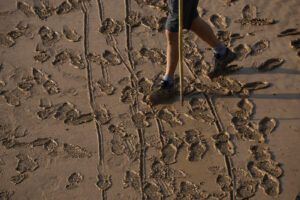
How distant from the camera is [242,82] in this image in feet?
14.6

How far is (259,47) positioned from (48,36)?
2.51 meters

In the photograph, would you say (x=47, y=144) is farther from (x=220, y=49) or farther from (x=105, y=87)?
(x=220, y=49)

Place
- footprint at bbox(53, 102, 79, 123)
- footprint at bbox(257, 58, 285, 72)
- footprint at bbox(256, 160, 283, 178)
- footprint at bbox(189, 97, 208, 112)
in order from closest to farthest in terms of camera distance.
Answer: footprint at bbox(256, 160, 283, 178), footprint at bbox(189, 97, 208, 112), footprint at bbox(53, 102, 79, 123), footprint at bbox(257, 58, 285, 72)

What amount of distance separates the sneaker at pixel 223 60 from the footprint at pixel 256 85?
1.01 feet

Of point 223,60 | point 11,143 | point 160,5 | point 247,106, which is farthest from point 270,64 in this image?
point 11,143

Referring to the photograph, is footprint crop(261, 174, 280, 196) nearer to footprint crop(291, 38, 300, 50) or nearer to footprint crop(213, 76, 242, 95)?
footprint crop(213, 76, 242, 95)

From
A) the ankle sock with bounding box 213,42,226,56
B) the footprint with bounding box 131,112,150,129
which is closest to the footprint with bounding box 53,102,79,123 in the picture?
the footprint with bounding box 131,112,150,129

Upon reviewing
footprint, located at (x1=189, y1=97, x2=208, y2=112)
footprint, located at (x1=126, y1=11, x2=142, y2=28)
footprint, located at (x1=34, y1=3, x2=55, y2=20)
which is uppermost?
footprint, located at (x1=34, y1=3, x2=55, y2=20)

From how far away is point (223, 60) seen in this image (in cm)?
447

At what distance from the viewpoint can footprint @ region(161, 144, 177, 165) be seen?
392 cm

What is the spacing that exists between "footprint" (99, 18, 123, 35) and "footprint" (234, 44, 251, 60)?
143 cm

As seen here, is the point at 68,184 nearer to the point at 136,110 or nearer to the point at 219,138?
the point at 136,110

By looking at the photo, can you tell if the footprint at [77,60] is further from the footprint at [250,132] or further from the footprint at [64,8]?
the footprint at [250,132]

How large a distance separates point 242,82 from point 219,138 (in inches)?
29.5
